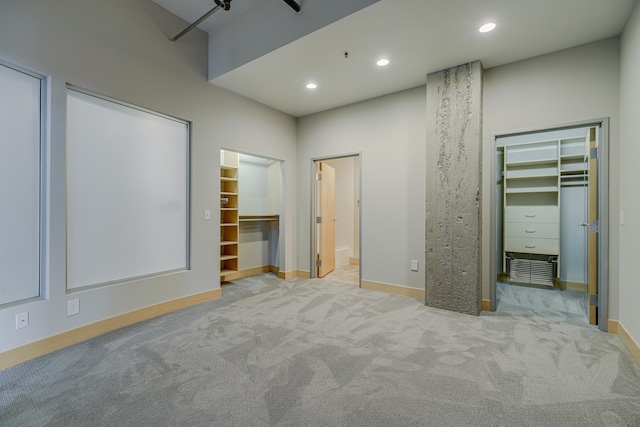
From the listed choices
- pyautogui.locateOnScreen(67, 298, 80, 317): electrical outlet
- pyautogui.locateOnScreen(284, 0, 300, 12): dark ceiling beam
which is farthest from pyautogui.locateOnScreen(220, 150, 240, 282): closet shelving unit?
pyautogui.locateOnScreen(284, 0, 300, 12): dark ceiling beam

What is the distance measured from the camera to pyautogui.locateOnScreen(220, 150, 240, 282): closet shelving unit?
4398mm

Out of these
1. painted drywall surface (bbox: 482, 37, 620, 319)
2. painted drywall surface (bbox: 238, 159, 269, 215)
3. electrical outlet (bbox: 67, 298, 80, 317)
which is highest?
painted drywall surface (bbox: 482, 37, 620, 319)

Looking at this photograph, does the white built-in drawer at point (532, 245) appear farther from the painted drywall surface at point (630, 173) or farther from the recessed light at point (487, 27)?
the recessed light at point (487, 27)

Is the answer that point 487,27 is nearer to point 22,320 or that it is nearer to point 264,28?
point 264,28

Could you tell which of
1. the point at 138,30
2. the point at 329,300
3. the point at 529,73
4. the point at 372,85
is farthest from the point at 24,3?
the point at 529,73

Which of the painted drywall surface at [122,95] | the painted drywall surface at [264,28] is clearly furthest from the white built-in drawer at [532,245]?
the painted drywall surface at [122,95]

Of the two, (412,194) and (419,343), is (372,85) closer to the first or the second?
(412,194)

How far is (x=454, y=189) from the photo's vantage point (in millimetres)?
3061

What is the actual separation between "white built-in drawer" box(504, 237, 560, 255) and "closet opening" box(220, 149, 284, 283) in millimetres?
3647

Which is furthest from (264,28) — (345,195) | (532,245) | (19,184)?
(532,245)

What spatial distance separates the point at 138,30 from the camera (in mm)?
2754

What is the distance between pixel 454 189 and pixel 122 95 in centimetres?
351

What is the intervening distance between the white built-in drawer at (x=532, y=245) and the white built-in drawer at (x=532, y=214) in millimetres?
297

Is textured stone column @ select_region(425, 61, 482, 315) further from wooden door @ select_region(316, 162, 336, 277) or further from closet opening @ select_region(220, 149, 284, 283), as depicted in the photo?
closet opening @ select_region(220, 149, 284, 283)
